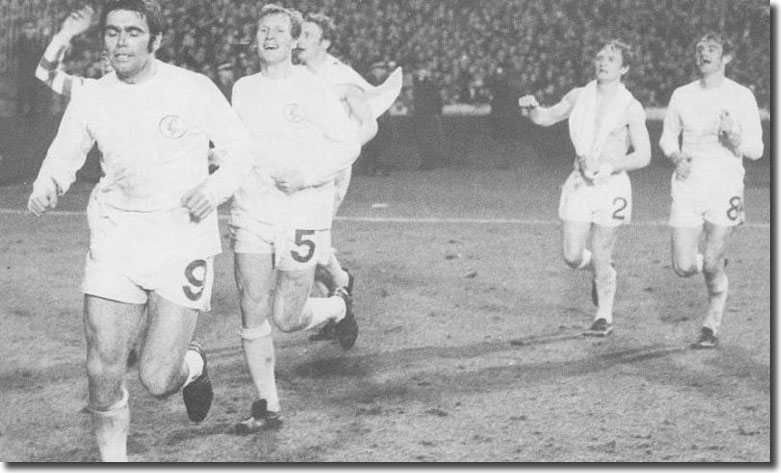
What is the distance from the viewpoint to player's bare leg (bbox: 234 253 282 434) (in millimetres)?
3928

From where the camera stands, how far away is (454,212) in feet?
19.5

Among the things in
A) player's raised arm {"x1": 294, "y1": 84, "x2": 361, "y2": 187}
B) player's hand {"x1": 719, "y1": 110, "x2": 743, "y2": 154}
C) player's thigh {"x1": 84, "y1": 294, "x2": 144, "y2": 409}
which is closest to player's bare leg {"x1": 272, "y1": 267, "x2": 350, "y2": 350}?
player's raised arm {"x1": 294, "y1": 84, "x2": 361, "y2": 187}

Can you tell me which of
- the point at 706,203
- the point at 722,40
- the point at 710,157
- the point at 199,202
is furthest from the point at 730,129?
the point at 199,202

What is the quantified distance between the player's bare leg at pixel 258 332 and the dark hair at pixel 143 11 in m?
1.08

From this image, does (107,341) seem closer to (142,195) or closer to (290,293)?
(142,195)

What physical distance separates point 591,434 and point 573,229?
4.12 feet

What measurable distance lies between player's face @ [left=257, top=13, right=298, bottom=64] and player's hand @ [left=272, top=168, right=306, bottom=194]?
38cm

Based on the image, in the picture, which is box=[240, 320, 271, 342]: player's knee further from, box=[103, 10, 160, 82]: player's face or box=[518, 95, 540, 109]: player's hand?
box=[103, 10, 160, 82]: player's face

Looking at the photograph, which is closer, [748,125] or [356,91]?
[356,91]

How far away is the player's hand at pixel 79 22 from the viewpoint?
3195mm

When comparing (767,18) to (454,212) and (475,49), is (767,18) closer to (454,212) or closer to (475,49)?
(475,49)

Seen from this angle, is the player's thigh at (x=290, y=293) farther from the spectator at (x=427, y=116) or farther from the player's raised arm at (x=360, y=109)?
the spectator at (x=427, y=116)

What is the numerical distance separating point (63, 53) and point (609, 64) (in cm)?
173

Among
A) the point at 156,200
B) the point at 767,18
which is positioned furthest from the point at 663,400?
the point at 156,200
